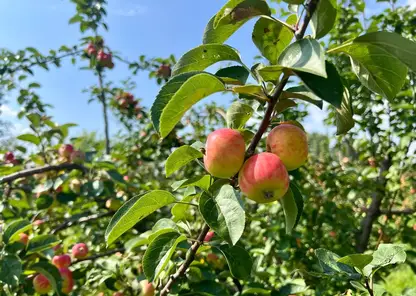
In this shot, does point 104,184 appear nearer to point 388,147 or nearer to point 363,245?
point 363,245

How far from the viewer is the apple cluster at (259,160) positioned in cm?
71

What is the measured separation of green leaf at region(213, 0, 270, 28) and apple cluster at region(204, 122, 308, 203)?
8.4 inches

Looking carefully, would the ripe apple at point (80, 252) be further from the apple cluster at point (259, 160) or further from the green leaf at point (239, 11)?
the green leaf at point (239, 11)

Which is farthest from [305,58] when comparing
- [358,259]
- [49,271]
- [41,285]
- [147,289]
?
[41,285]

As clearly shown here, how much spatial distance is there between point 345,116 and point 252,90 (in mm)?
185

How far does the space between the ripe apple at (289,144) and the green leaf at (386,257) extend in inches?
10.7

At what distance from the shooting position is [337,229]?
2309 mm

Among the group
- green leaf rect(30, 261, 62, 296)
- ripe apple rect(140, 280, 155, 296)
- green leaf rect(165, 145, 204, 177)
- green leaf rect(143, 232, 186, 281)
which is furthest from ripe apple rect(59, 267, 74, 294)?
green leaf rect(165, 145, 204, 177)

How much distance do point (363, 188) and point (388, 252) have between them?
1.70 metres

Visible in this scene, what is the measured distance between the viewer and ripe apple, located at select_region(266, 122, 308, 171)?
738 millimetres

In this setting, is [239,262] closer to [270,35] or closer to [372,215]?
[270,35]

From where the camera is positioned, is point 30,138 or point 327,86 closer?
point 327,86

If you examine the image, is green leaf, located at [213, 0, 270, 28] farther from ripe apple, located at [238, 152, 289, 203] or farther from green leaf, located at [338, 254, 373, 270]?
green leaf, located at [338, 254, 373, 270]

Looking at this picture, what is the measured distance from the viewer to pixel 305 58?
595mm
